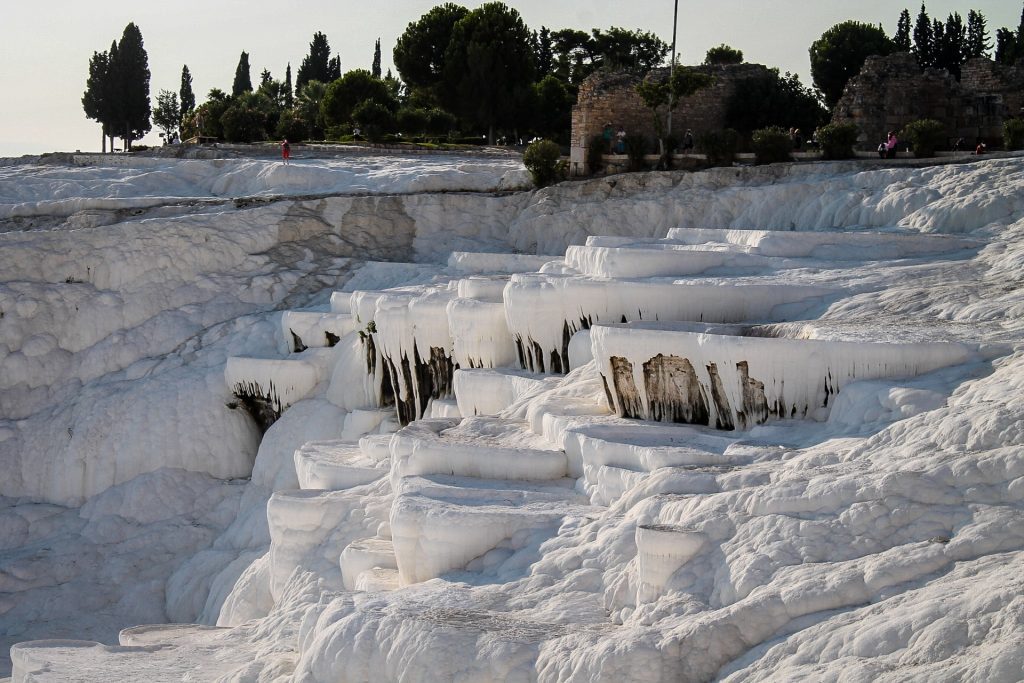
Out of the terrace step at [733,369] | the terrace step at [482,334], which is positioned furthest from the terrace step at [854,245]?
the terrace step at [733,369]

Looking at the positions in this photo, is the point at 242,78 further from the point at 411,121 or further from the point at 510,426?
the point at 510,426

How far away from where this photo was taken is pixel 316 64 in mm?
50188

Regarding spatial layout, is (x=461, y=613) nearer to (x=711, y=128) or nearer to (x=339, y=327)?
(x=339, y=327)

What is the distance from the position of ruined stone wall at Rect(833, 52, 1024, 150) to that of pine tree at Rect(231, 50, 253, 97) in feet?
117

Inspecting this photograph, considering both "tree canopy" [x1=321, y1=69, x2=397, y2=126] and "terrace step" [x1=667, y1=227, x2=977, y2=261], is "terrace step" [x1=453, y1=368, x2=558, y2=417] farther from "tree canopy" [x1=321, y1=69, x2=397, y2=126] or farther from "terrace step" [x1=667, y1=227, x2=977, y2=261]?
"tree canopy" [x1=321, y1=69, x2=397, y2=126]

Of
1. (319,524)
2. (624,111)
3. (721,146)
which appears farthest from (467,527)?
(624,111)

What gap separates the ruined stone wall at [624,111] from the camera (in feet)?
66.2

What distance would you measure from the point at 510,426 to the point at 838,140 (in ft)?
28.1

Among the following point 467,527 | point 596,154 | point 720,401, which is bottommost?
point 467,527

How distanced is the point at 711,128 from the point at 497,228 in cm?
427

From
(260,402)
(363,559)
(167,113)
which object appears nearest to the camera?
(363,559)

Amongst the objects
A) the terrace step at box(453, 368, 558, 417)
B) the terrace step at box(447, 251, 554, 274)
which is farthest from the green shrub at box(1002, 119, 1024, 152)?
the terrace step at box(453, 368, 558, 417)

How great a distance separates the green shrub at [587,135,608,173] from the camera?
19.3 meters

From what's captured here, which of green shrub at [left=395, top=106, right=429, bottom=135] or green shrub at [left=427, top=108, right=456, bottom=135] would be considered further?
green shrub at [left=427, top=108, right=456, bottom=135]
